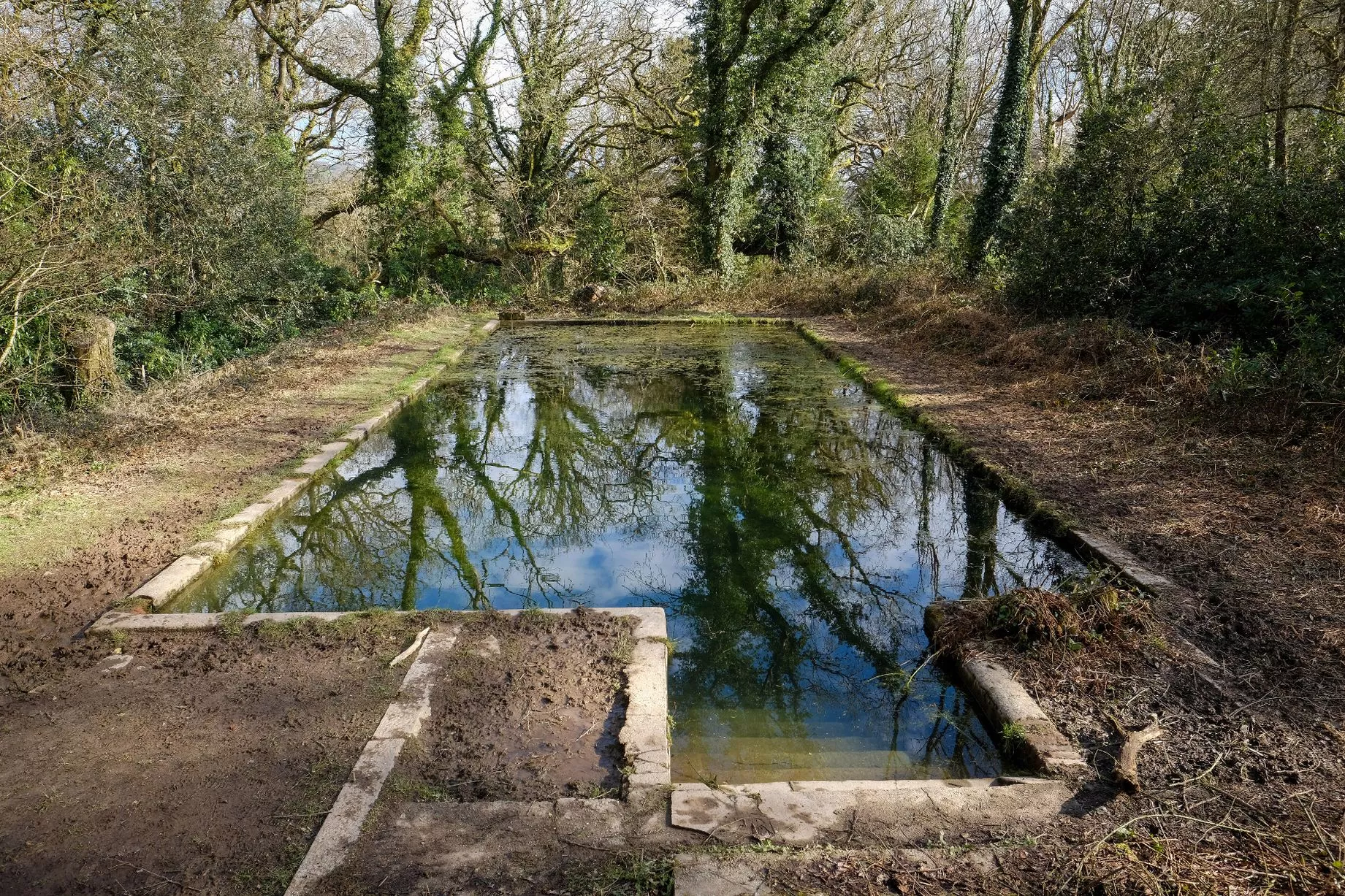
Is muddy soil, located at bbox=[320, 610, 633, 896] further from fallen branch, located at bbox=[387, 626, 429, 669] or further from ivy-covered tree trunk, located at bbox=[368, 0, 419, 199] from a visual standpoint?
ivy-covered tree trunk, located at bbox=[368, 0, 419, 199]

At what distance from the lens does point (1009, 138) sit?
51.6ft

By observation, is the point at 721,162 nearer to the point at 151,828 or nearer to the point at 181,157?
the point at 181,157

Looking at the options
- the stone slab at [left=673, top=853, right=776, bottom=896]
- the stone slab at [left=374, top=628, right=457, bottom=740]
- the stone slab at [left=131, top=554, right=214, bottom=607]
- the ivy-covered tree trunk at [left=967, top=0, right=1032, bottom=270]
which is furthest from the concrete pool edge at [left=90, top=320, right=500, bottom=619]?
the ivy-covered tree trunk at [left=967, top=0, right=1032, bottom=270]

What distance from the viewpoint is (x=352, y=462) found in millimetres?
7109

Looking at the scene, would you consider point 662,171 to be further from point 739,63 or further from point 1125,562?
point 1125,562

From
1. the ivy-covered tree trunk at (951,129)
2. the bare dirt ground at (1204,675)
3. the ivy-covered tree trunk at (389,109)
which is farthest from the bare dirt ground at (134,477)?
the ivy-covered tree trunk at (951,129)

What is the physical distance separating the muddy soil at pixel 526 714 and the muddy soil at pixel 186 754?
0.93ft

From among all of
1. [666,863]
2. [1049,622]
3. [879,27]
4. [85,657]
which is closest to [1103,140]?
[1049,622]

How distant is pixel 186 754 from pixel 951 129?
66.4 feet

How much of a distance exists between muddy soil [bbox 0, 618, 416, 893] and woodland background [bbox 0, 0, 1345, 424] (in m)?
5.03

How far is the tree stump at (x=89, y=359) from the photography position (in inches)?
314

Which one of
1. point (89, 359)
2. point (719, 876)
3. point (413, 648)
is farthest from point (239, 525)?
point (89, 359)

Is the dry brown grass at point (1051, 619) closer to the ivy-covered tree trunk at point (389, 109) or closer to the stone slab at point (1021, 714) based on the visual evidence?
the stone slab at point (1021, 714)

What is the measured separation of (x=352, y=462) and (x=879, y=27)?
70.4 ft
